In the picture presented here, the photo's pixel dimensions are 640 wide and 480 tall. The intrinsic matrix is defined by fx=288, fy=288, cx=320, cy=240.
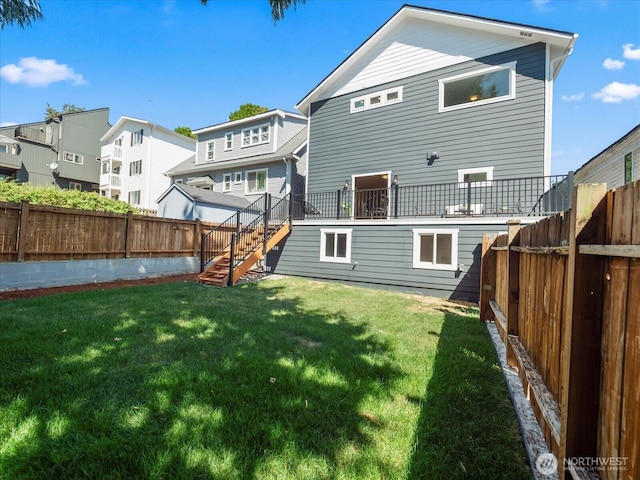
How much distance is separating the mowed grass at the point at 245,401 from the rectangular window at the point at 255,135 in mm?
14285

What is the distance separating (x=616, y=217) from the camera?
1.12 meters

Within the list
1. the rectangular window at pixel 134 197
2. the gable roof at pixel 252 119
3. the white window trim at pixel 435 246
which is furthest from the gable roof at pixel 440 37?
the rectangular window at pixel 134 197

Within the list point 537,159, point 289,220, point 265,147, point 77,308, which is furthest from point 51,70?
point 537,159

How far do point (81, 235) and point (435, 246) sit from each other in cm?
990

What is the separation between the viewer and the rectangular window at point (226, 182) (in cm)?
1773

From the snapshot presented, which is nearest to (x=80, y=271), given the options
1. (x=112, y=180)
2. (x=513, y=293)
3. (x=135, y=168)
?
(x=513, y=293)

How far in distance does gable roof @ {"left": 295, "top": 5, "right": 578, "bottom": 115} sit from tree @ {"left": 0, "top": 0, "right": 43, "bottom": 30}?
8726 millimetres

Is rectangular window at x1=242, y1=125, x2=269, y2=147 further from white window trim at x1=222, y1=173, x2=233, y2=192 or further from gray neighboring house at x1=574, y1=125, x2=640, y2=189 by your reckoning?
gray neighboring house at x1=574, y1=125, x2=640, y2=189

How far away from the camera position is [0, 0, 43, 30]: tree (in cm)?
515

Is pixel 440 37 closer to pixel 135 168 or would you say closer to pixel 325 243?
pixel 325 243

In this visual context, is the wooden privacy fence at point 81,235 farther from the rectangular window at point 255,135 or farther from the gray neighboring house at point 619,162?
the gray neighboring house at point 619,162

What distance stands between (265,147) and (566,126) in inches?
558

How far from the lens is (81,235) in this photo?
7.88 metres

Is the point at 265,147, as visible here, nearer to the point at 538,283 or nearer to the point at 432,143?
the point at 432,143
